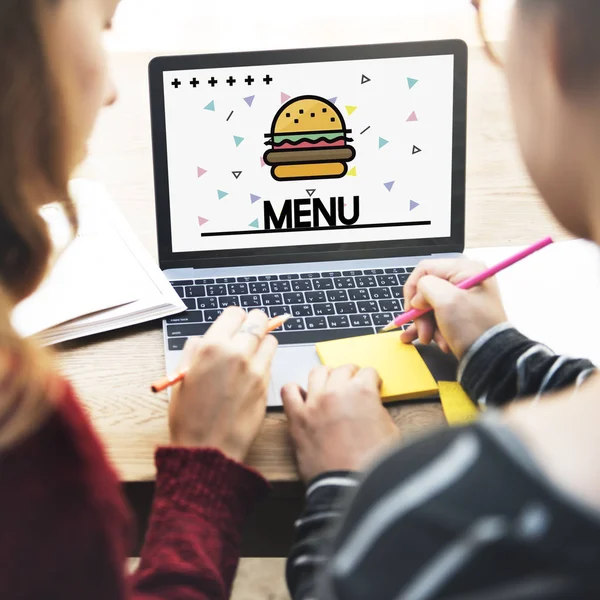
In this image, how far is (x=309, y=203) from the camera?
936 millimetres

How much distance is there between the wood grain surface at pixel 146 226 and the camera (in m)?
0.69

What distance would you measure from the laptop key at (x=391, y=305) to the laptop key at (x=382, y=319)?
1 cm

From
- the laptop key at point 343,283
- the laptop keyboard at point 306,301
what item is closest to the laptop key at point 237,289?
the laptop keyboard at point 306,301

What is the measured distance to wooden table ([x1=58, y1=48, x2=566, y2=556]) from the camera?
2.23 ft

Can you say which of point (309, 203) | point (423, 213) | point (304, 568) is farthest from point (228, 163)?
point (304, 568)

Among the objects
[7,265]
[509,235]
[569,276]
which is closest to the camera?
[7,265]

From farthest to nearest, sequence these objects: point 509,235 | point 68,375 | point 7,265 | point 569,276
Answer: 1. point 509,235
2. point 569,276
3. point 68,375
4. point 7,265

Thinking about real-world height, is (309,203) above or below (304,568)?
above

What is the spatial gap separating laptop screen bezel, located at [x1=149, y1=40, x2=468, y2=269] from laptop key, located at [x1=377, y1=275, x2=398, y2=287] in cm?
5

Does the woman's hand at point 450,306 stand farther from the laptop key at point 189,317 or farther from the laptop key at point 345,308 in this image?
the laptop key at point 189,317

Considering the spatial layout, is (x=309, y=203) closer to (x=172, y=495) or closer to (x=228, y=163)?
(x=228, y=163)

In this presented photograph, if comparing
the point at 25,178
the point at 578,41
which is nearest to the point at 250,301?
the point at 25,178

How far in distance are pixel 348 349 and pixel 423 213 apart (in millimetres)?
242

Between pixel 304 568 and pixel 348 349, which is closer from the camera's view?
pixel 304 568
